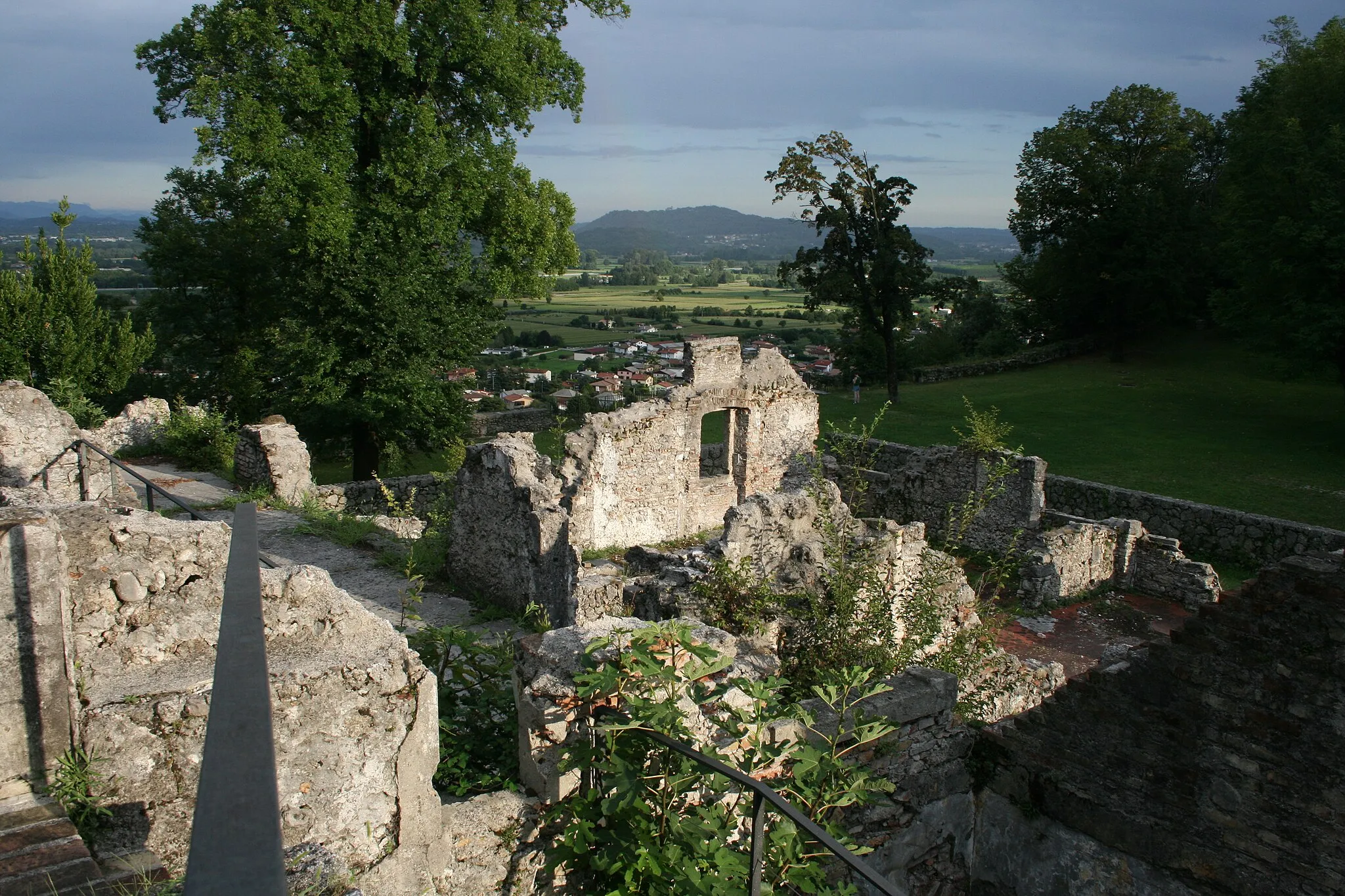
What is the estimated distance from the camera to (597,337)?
57.9 m

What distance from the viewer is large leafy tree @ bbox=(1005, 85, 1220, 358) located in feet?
102

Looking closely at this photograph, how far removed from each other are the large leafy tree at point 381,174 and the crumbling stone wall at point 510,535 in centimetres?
874

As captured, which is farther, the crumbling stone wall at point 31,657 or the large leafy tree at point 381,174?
the large leafy tree at point 381,174

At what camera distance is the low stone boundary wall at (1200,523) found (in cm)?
1526

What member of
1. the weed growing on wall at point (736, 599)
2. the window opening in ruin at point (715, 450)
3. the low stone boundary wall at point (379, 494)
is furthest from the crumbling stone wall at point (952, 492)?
the weed growing on wall at point (736, 599)

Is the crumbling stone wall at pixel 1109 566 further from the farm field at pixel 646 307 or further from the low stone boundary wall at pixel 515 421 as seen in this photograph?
the farm field at pixel 646 307

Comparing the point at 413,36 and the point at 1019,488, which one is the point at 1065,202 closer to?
the point at 1019,488

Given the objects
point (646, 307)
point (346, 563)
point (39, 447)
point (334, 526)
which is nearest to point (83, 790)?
point (346, 563)

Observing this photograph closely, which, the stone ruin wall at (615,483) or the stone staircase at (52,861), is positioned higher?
the stone staircase at (52,861)

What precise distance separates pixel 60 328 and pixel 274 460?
838cm

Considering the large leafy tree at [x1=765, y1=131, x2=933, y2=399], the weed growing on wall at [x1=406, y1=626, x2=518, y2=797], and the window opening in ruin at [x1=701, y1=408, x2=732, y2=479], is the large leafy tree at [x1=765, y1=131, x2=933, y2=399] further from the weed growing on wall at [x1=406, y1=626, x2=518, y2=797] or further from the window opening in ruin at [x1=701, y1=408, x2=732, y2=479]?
the weed growing on wall at [x1=406, y1=626, x2=518, y2=797]

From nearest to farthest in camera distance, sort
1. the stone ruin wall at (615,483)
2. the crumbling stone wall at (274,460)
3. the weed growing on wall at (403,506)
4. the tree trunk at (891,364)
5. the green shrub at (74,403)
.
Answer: the stone ruin wall at (615,483) < the crumbling stone wall at (274,460) < the weed growing on wall at (403,506) < the green shrub at (74,403) < the tree trunk at (891,364)

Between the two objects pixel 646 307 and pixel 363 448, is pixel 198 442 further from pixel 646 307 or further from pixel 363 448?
pixel 646 307

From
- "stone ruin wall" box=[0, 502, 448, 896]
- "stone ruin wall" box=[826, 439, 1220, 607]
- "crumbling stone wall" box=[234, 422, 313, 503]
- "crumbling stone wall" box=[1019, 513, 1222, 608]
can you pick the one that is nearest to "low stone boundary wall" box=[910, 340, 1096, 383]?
"stone ruin wall" box=[826, 439, 1220, 607]
